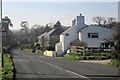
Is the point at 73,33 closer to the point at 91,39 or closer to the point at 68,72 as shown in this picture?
the point at 91,39

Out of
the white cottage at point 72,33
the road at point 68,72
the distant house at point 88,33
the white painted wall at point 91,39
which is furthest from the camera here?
the white cottage at point 72,33

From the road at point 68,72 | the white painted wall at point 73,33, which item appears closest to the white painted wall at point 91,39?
the white painted wall at point 73,33

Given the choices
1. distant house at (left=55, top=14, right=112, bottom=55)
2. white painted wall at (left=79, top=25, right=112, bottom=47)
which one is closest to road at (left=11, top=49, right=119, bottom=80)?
white painted wall at (left=79, top=25, right=112, bottom=47)

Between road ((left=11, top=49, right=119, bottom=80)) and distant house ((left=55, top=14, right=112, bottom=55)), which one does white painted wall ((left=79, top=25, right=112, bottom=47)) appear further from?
road ((left=11, top=49, right=119, bottom=80))

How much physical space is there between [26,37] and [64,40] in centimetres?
9300

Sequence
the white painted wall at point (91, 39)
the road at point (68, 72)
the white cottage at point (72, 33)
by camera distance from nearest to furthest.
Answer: the road at point (68, 72)
the white painted wall at point (91, 39)
the white cottage at point (72, 33)

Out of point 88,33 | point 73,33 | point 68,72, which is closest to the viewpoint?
point 68,72

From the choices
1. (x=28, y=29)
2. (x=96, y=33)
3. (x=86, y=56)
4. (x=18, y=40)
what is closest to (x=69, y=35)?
(x=96, y=33)

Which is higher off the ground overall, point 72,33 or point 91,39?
point 72,33

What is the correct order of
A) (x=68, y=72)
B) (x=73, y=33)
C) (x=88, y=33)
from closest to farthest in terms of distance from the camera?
1. (x=68, y=72)
2. (x=88, y=33)
3. (x=73, y=33)

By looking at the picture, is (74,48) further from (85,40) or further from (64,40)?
(64,40)

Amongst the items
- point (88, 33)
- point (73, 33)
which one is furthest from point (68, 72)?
point (73, 33)

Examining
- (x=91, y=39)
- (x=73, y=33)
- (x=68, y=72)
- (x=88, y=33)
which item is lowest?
(x=68, y=72)

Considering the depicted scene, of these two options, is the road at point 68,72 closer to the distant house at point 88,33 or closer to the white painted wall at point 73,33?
the distant house at point 88,33
